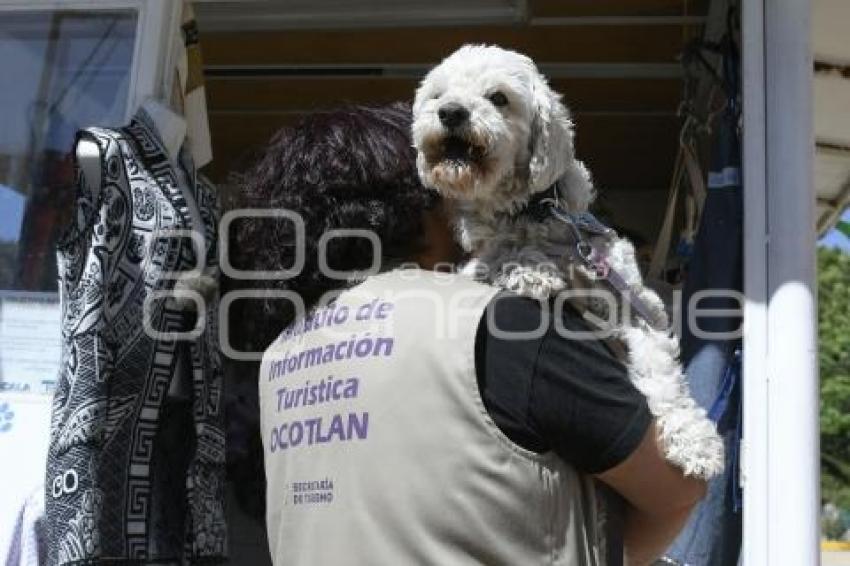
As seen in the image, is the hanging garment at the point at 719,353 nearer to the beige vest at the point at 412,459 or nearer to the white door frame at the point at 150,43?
the beige vest at the point at 412,459

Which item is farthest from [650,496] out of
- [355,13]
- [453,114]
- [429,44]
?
[429,44]

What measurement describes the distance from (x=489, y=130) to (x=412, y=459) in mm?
478

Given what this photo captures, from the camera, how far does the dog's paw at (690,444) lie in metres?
1.53

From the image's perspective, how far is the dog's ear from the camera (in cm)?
167

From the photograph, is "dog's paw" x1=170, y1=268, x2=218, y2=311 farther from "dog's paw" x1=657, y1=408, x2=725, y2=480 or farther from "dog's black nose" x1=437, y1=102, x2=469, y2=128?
"dog's paw" x1=657, y1=408, x2=725, y2=480

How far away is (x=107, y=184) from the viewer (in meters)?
2.40

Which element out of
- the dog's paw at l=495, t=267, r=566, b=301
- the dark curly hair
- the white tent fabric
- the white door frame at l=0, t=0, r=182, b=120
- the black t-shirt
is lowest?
the black t-shirt

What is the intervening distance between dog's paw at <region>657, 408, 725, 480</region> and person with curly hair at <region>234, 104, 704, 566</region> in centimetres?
2

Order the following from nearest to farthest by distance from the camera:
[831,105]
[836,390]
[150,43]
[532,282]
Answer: [532,282] → [150,43] → [831,105] → [836,390]

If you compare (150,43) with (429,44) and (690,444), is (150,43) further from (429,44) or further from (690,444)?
(690,444)

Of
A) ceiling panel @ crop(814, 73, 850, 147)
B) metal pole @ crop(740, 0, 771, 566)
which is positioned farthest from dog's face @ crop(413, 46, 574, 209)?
ceiling panel @ crop(814, 73, 850, 147)

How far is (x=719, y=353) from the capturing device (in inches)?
98.7

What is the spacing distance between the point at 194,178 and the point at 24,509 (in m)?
0.83

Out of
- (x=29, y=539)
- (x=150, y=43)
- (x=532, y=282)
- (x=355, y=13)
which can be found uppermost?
(x=355, y=13)
